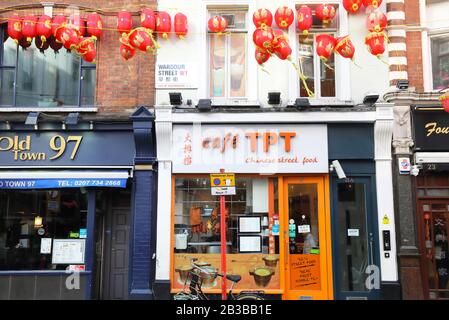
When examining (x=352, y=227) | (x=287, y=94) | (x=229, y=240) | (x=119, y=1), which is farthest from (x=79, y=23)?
(x=352, y=227)

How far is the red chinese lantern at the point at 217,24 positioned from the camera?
11078 mm

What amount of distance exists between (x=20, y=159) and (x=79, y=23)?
333cm

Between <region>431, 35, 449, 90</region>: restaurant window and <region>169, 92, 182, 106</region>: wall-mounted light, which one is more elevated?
<region>431, 35, 449, 90</region>: restaurant window

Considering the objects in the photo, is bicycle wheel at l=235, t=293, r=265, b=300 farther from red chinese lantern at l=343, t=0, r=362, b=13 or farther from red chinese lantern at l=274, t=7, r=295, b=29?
red chinese lantern at l=343, t=0, r=362, b=13

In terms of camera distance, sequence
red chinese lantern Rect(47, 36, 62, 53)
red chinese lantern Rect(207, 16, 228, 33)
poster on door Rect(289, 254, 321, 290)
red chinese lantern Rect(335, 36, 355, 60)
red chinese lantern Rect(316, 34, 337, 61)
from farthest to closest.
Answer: red chinese lantern Rect(47, 36, 62, 53) → red chinese lantern Rect(207, 16, 228, 33) → poster on door Rect(289, 254, 321, 290) → red chinese lantern Rect(316, 34, 337, 61) → red chinese lantern Rect(335, 36, 355, 60)

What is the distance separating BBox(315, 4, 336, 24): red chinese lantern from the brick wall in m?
3.82

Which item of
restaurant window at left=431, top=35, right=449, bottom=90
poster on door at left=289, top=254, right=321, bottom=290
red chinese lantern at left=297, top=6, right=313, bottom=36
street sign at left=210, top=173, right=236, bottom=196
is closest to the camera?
street sign at left=210, top=173, right=236, bottom=196

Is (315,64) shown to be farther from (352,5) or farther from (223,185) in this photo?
(223,185)

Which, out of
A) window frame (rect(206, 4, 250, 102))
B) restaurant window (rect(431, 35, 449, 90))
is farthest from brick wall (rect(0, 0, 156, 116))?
restaurant window (rect(431, 35, 449, 90))

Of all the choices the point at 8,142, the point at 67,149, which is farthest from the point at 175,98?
the point at 8,142

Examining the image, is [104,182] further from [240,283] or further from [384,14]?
[384,14]

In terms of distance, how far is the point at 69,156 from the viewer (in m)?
11.1

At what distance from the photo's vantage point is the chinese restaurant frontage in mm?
10766

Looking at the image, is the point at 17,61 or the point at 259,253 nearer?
the point at 259,253
